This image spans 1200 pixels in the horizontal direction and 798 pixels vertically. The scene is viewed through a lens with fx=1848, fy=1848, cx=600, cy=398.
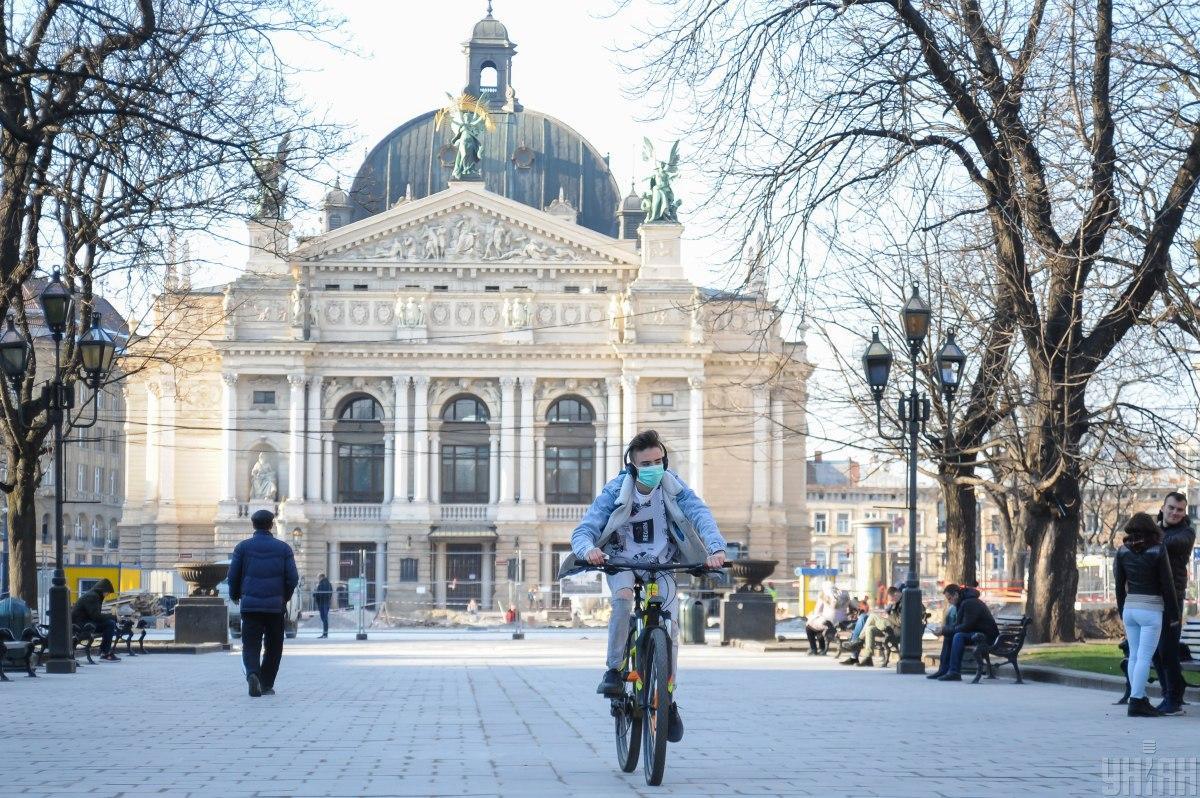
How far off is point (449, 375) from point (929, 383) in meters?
53.0

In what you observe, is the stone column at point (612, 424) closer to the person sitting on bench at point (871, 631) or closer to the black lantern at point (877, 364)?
the person sitting on bench at point (871, 631)

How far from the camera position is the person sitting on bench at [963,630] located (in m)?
23.2

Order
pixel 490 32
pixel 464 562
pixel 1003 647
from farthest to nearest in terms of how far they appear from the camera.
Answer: pixel 490 32 → pixel 464 562 → pixel 1003 647

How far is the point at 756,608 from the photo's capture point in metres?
39.7

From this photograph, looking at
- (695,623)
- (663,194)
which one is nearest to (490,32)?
(663,194)

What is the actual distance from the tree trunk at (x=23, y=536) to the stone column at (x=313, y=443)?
54990 millimetres

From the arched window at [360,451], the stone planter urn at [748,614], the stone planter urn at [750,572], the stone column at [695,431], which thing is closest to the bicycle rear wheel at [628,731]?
the stone planter urn at [748,614]

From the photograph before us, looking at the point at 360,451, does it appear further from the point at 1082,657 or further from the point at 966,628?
the point at 966,628

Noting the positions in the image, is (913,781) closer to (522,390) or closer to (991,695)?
(991,695)

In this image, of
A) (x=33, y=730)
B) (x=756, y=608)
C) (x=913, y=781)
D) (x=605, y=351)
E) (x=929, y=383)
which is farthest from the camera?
(x=605, y=351)

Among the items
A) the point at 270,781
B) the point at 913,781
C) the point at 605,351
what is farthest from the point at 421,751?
the point at 605,351

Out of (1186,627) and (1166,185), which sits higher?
(1166,185)

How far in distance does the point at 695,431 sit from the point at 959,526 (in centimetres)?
5199

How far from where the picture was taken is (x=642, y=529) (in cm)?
1136
